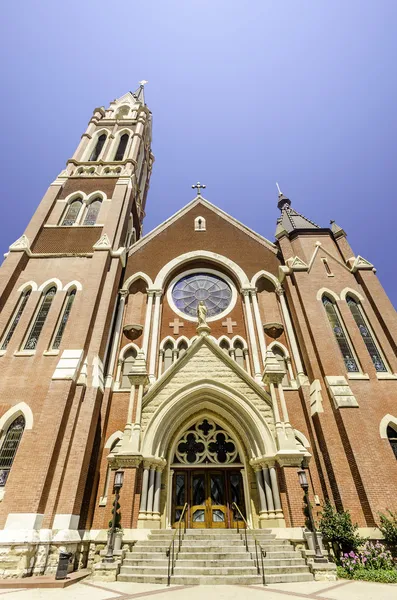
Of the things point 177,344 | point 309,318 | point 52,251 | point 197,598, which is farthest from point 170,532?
point 52,251

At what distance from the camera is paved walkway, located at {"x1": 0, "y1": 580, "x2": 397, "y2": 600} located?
19.9 ft

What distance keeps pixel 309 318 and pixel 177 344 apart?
5877 mm

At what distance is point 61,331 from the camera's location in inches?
539

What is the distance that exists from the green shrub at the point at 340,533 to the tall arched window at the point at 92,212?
1737cm

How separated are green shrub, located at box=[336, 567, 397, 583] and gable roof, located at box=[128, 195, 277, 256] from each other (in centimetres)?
1365

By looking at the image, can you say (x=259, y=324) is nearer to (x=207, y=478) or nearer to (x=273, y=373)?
(x=273, y=373)

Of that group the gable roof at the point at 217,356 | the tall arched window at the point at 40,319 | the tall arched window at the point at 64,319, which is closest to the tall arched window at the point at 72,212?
the tall arched window at the point at 40,319

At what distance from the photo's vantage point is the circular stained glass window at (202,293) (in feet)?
54.5

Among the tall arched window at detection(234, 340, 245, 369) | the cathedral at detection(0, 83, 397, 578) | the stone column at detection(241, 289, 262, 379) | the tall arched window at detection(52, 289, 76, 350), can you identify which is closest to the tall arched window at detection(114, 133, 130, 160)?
the cathedral at detection(0, 83, 397, 578)

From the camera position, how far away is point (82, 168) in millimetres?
22203

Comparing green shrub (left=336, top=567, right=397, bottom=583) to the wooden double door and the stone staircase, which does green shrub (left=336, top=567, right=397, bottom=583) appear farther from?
the wooden double door

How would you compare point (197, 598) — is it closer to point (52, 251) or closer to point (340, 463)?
point (340, 463)

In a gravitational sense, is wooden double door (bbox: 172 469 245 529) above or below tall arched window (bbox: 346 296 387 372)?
below

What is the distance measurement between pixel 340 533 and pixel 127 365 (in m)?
9.44
